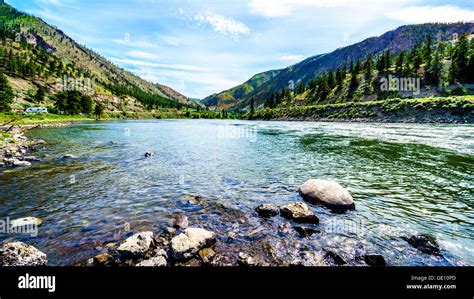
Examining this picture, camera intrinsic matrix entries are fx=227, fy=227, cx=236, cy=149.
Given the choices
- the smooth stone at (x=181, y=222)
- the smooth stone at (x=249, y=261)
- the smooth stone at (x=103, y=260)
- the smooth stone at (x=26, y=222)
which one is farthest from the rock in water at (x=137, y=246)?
the smooth stone at (x=26, y=222)

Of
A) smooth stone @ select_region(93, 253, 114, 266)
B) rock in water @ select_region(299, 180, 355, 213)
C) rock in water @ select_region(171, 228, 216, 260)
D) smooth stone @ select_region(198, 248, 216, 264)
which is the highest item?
rock in water @ select_region(299, 180, 355, 213)

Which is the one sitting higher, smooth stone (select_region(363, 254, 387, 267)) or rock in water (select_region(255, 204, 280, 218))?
rock in water (select_region(255, 204, 280, 218))

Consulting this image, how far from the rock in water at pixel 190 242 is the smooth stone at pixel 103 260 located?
1826 millimetres

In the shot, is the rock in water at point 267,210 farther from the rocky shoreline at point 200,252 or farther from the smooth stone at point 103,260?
the smooth stone at point 103,260

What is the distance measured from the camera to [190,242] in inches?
290

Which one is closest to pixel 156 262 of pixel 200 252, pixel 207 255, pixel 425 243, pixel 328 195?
pixel 200 252

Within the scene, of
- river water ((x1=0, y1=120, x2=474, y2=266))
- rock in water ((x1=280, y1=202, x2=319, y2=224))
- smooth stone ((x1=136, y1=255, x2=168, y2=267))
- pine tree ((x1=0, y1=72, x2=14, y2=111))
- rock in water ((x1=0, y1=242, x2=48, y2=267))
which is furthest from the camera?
pine tree ((x1=0, y1=72, x2=14, y2=111))

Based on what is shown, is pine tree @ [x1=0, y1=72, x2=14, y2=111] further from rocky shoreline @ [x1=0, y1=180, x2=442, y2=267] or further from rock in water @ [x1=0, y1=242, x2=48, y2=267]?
rock in water @ [x1=0, y1=242, x2=48, y2=267]

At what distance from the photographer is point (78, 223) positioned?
368 inches

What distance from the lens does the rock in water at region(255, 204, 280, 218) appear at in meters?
10.3

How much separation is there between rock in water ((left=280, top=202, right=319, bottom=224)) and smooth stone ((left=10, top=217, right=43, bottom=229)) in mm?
10159

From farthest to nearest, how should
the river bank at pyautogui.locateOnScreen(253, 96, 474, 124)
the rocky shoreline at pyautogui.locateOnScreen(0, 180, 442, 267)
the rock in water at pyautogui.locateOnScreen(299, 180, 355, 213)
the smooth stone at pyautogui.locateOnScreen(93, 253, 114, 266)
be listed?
the river bank at pyautogui.locateOnScreen(253, 96, 474, 124) < the rock in water at pyautogui.locateOnScreen(299, 180, 355, 213) < the smooth stone at pyautogui.locateOnScreen(93, 253, 114, 266) < the rocky shoreline at pyautogui.locateOnScreen(0, 180, 442, 267)

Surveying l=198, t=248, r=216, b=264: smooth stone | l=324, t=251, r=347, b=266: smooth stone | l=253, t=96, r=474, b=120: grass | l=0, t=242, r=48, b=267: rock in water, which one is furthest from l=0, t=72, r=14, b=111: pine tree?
l=253, t=96, r=474, b=120: grass

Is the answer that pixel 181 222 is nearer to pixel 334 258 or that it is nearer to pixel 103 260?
pixel 103 260
